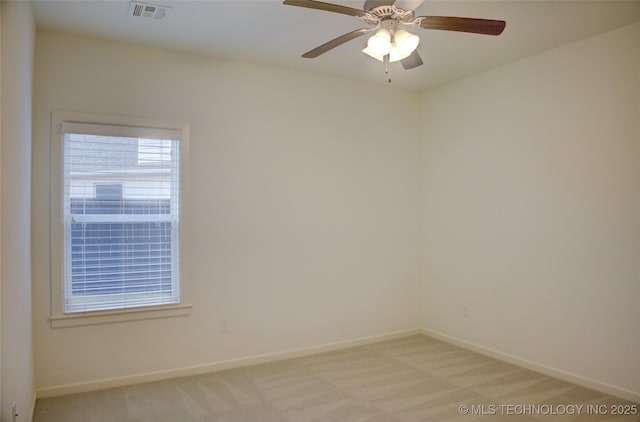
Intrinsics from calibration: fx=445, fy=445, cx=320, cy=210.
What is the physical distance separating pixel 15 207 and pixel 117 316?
148 cm

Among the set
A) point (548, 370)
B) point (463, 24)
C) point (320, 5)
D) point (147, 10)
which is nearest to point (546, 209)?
point (548, 370)

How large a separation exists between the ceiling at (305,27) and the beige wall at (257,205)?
0.29 m

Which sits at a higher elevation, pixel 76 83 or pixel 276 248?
pixel 76 83

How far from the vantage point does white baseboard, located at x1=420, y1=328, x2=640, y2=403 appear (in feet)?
10.9

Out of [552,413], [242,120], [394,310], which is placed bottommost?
[552,413]

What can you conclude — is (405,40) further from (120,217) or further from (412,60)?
(120,217)

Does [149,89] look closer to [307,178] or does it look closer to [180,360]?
[307,178]

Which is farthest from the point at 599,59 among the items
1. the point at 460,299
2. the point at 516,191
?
the point at 460,299

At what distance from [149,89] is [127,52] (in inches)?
13.0

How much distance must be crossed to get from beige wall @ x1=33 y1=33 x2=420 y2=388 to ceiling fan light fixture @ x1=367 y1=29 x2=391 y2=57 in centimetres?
186

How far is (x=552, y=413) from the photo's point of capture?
122 inches

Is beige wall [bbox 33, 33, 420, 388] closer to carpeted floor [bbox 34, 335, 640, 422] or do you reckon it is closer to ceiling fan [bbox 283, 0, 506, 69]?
carpeted floor [bbox 34, 335, 640, 422]

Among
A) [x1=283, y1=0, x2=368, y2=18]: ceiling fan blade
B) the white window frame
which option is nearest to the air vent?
the white window frame

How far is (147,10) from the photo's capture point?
307 cm
